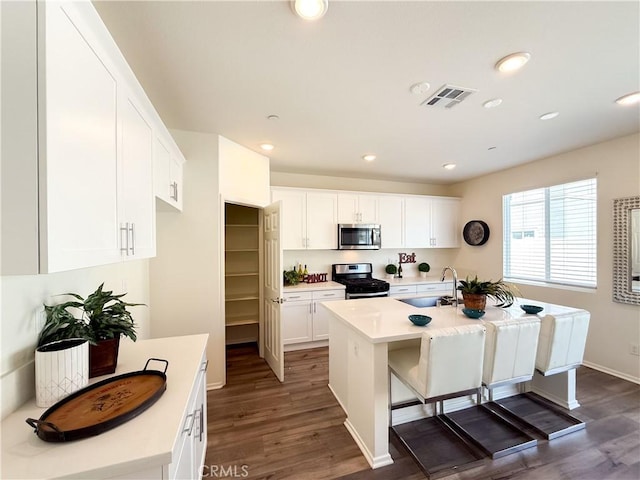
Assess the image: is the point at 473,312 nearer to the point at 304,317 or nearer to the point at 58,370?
the point at 304,317

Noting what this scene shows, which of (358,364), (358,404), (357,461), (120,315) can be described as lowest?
(357,461)

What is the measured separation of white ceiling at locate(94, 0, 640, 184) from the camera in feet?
4.41

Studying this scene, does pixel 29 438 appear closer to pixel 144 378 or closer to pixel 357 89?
pixel 144 378

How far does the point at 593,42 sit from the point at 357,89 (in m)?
1.40

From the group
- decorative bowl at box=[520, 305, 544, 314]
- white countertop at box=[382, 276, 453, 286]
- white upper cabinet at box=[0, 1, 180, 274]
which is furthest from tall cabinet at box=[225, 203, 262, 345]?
decorative bowl at box=[520, 305, 544, 314]

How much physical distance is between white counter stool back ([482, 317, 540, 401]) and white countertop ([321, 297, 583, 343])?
0.26m

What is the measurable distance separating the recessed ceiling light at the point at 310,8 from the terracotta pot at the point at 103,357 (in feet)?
6.12

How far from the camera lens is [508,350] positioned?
5.98ft

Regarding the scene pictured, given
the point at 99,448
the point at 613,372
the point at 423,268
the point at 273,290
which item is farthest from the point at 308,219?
the point at 613,372

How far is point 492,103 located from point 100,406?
3.16m

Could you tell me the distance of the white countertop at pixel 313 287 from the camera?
12.4ft

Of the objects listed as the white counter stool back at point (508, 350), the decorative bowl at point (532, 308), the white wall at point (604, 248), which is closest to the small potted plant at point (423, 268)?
the white wall at point (604, 248)

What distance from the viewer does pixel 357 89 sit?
1996mm

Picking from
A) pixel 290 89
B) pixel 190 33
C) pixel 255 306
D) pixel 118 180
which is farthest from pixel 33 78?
pixel 255 306
